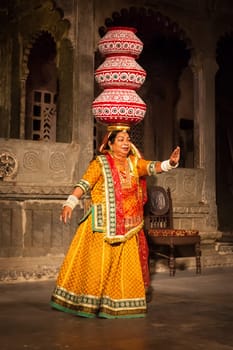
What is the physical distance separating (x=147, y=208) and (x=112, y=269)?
11.0 feet

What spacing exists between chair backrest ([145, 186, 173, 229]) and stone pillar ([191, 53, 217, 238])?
1.15m

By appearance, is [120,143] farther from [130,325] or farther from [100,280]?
[130,325]

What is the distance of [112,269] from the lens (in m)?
5.08

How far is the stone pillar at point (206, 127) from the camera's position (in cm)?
959

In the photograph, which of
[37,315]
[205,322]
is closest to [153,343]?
[205,322]

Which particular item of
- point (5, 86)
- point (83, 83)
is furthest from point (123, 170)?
point (5, 86)

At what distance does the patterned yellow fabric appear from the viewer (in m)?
5.00

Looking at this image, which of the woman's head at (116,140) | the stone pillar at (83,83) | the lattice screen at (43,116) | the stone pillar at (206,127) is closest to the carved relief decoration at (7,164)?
the stone pillar at (83,83)

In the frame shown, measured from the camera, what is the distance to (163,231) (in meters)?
8.10

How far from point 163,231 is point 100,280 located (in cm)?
317

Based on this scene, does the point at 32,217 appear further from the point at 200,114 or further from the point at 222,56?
the point at 222,56

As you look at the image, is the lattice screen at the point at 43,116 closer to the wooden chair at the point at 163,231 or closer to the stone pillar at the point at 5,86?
the stone pillar at the point at 5,86

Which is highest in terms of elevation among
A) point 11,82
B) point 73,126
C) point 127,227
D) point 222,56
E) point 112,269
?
point 222,56

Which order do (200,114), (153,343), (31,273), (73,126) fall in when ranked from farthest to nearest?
(200,114) → (73,126) → (31,273) → (153,343)
